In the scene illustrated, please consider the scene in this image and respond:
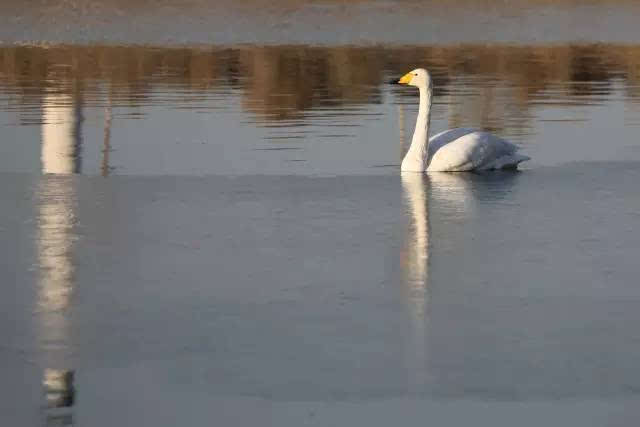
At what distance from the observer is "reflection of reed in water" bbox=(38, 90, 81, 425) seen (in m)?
6.84

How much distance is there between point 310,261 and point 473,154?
171 inches

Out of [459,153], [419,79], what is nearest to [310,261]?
[459,153]

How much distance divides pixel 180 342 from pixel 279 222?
3.58 m

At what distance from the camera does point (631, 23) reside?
42656 mm

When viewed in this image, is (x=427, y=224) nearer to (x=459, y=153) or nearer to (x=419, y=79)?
(x=459, y=153)

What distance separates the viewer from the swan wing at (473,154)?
13.6 metres

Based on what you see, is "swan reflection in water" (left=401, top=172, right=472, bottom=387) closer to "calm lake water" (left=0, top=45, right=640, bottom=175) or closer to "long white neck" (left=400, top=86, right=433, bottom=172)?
"long white neck" (left=400, top=86, right=433, bottom=172)

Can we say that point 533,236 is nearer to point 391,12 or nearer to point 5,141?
point 5,141

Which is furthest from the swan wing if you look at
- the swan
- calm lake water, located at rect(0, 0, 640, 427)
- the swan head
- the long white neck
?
the swan head

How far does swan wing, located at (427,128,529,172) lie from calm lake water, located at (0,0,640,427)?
0.68ft

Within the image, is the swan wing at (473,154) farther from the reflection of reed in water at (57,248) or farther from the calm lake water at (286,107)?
the reflection of reed in water at (57,248)

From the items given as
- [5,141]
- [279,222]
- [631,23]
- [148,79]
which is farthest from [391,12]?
[279,222]

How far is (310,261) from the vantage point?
9492 millimetres

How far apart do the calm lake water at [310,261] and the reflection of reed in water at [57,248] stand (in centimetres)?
2
